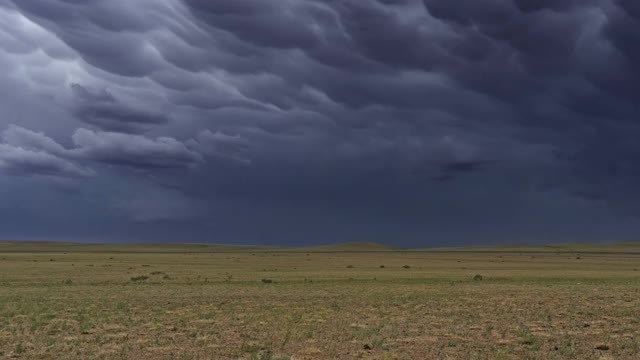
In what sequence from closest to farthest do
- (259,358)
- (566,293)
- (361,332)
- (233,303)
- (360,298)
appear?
(259,358)
(361,332)
(233,303)
(360,298)
(566,293)

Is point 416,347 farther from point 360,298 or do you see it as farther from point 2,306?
point 2,306

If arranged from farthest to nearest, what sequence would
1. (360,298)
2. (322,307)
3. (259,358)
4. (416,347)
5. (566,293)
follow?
(566,293)
(360,298)
(322,307)
(416,347)
(259,358)

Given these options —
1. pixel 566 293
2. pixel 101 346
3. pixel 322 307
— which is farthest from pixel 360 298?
pixel 101 346

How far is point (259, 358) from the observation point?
62.3 ft

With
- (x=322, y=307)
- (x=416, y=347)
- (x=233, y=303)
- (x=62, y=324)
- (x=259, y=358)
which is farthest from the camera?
(x=233, y=303)

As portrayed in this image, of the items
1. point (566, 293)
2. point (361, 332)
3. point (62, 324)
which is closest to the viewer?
point (361, 332)

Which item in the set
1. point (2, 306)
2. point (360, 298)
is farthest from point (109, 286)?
point (360, 298)

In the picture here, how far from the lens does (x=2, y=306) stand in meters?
35.0

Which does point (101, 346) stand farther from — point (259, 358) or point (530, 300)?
point (530, 300)

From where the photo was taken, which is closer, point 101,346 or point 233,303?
point 101,346

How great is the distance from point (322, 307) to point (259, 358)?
1573 centimetres

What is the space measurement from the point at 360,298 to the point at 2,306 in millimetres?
20713

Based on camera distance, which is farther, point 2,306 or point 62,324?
point 2,306

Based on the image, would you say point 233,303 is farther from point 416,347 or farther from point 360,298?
point 416,347
